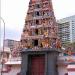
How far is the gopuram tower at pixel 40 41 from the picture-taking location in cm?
2898

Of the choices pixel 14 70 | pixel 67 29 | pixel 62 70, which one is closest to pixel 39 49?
pixel 62 70

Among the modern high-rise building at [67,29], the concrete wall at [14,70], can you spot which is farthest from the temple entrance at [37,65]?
the modern high-rise building at [67,29]

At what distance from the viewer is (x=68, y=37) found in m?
62.5

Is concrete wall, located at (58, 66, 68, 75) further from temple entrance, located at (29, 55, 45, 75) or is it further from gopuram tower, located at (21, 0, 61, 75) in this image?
temple entrance, located at (29, 55, 45, 75)

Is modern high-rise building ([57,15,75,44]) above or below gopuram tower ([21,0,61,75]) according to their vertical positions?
above

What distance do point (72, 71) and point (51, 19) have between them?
705 centimetres

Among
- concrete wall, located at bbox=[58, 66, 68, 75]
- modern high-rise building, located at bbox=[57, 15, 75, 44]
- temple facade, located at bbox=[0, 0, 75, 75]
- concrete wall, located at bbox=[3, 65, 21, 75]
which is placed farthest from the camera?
modern high-rise building, located at bbox=[57, 15, 75, 44]

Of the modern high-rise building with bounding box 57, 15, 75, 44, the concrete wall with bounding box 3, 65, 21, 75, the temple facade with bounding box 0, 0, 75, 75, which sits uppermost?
the modern high-rise building with bounding box 57, 15, 75, 44

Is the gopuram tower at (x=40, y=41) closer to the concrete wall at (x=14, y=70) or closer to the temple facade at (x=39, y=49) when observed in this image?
the temple facade at (x=39, y=49)

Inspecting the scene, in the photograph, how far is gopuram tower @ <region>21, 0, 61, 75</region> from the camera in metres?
29.0

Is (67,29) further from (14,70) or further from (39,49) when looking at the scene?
(39,49)

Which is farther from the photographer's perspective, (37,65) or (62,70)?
(37,65)

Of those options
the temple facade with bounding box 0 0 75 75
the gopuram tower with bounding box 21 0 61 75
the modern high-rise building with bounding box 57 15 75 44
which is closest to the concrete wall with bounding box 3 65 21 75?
the temple facade with bounding box 0 0 75 75

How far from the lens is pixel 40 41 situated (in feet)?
97.9
